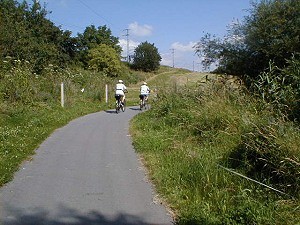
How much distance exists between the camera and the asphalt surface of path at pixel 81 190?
519 cm

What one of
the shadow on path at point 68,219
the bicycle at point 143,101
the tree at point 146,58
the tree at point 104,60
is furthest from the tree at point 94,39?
the shadow on path at point 68,219

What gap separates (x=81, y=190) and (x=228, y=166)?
2.63 metres

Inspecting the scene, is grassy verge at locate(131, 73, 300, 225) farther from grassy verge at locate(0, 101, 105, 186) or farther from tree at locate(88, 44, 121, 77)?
tree at locate(88, 44, 121, 77)

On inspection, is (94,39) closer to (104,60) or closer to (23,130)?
(104,60)

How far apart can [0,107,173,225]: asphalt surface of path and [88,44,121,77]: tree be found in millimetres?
46775

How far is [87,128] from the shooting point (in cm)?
1402

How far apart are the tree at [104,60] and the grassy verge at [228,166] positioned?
46.9 meters

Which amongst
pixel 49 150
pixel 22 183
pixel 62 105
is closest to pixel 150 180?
pixel 22 183

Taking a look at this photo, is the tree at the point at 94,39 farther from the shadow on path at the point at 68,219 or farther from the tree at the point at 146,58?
the shadow on path at the point at 68,219

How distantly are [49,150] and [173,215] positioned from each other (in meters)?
5.31

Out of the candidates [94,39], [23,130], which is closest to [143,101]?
[23,130]

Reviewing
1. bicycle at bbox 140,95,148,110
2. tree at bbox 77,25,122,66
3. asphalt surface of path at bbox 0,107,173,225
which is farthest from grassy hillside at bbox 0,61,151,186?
tree at bbox 77,25,122,66

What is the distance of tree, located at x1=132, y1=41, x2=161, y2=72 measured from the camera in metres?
81.7

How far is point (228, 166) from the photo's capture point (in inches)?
270
